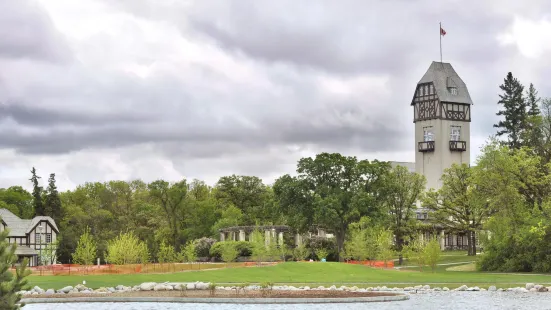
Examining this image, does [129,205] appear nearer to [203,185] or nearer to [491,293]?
[203,185]

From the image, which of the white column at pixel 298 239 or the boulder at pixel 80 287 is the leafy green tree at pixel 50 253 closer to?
the white column at pixel 298 239

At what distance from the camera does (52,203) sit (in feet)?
358

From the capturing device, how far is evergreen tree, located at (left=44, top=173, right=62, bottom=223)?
10862cm

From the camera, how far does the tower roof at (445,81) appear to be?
397ft

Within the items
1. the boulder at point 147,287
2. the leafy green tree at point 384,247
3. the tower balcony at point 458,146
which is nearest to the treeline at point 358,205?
the leafy green tree at point 384,247

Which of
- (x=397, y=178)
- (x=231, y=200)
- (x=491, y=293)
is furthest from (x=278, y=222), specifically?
(x=491, y=293)

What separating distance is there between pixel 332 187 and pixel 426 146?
133ft

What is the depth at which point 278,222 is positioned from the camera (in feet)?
355

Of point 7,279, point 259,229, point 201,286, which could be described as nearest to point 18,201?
point 259,229

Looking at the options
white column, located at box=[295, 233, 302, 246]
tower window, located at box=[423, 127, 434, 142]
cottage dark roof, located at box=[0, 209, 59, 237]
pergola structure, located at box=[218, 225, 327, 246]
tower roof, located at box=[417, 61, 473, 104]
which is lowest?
white column, located at box=[295, 233, 302, 246]

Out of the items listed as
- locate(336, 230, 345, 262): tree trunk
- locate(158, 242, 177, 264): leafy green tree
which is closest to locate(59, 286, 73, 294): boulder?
locate(158, 242, 177, 264): leafy green tree

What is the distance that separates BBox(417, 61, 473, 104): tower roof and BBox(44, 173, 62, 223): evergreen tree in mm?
57483

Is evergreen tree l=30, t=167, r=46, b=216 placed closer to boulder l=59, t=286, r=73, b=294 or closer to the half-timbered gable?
the half-timbered gable

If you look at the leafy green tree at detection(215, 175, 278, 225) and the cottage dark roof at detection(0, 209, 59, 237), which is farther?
the leafy green tree at detection(215, 175, 278, 225)
